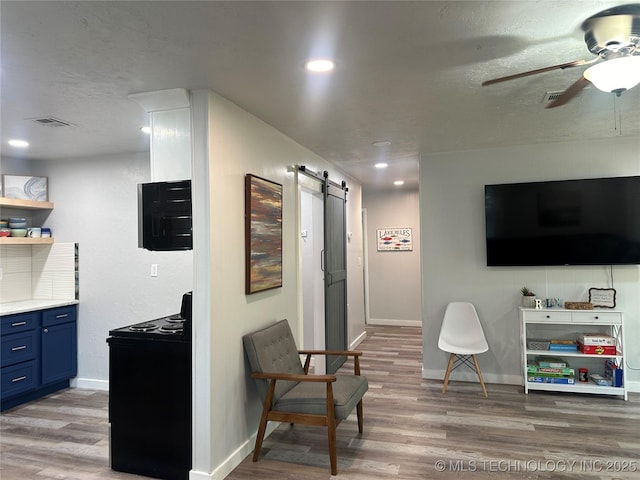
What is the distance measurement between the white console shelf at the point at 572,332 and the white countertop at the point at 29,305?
180 inches

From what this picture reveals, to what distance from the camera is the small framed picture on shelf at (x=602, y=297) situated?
4.00 m

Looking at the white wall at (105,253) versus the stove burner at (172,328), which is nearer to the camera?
the stove burner at (172,328)

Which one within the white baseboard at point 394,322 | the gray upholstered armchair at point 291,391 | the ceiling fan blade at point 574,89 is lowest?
the white baseboard at point 394,322

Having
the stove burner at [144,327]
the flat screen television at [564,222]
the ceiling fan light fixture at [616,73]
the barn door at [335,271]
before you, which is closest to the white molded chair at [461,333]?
the flat screen television at [564,222]

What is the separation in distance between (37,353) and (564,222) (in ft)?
17.2

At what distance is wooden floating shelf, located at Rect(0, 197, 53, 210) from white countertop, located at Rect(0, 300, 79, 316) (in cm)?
98

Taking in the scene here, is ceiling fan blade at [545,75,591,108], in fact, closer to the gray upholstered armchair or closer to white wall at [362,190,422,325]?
the gray upholstered armchair

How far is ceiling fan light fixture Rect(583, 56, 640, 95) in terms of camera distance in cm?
183

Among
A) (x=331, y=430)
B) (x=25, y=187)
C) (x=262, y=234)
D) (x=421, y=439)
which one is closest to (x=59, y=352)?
(x=25, y=187)

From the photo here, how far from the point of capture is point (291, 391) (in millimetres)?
3021

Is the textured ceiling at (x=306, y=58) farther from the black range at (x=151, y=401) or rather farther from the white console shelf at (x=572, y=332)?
the white console shelf at (x=572, y=332)

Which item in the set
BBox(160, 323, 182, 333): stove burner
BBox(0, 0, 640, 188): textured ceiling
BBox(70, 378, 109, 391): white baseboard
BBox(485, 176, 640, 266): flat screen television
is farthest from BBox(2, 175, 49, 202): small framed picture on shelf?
BBox(485, 176, 640, 266): flat screen television

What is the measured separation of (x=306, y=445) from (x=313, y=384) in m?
0.43

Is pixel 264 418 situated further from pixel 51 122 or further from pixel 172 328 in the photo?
pixel 51 122
